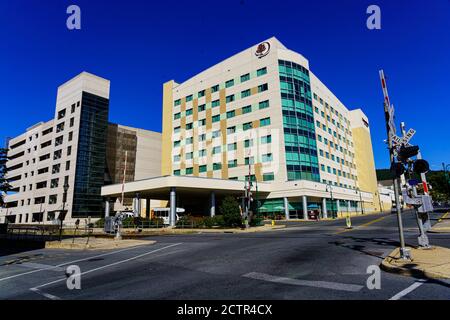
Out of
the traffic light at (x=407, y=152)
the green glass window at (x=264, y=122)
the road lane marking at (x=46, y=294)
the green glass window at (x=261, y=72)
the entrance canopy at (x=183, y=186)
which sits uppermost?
the green glass window at (x=261, y=72)

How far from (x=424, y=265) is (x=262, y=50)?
56.6 meters

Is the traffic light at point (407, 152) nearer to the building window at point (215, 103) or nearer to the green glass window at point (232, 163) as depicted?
the green glass window at point (232, 163)

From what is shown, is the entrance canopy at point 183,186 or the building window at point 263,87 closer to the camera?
the entrance canopy at point 183,186

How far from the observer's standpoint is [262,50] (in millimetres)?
58438

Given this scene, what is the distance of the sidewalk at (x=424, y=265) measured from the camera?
6.76 metres

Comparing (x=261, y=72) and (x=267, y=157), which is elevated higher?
(x=261, y=72)

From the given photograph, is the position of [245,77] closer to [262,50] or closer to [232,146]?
[262,50]

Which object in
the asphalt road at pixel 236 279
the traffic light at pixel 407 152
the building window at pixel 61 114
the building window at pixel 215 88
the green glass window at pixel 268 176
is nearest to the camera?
the asphalt road at pixel 236 279

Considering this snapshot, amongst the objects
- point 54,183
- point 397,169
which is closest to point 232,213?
point 397,169

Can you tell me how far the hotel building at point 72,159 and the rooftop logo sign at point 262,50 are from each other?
35838mm

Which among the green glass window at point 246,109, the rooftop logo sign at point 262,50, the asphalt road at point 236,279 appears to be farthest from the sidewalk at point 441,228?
the rooftop logo sign at point 262,50

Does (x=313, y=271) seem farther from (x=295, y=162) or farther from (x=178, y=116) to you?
(x=178, y=116)

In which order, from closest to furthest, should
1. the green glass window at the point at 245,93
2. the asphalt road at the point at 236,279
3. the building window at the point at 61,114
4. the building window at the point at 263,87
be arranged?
1. the asphalt road at the point at 236,279
2. the building window at the point at 263,87
3. the green glass window at the point at 245,93
4. the building window at the point at 61,114

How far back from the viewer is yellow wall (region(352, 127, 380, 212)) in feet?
284
